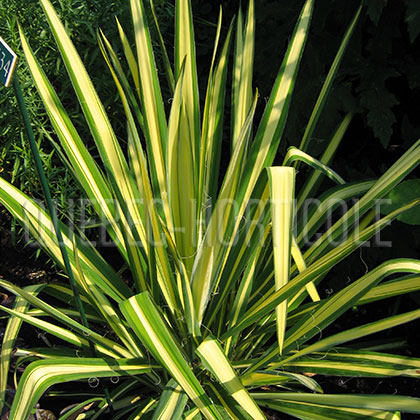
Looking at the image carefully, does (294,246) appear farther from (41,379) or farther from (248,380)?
(41,379)

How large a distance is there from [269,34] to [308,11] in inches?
13.1

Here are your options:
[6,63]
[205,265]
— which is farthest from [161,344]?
[6,63]

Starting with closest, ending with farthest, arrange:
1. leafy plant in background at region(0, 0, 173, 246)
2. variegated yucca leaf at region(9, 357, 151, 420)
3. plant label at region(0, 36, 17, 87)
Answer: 1. plant label at region(0, 36, 17, 87)
2. variegated yucca leaf at region(9, 357, 151, 420)
3. leafy plant in background at region(0, 0, 173, 246)

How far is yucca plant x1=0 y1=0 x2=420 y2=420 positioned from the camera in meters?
0.97

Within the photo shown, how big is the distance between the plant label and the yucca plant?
0.30 meters

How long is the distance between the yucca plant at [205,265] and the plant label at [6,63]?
30 centimetres

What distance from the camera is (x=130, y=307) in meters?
0.95

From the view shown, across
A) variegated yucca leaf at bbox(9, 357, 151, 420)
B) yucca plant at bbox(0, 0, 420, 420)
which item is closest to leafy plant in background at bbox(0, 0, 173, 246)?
yucca plant at bbox(0, 0, 420, 420)

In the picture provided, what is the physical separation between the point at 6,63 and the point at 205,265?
494 mm

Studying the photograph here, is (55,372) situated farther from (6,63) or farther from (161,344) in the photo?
(6,63)

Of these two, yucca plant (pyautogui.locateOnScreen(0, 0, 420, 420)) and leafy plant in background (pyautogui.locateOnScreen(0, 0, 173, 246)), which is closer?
yucca plant (pyautogui.locateOnScreen(0, 0, 420, 420))

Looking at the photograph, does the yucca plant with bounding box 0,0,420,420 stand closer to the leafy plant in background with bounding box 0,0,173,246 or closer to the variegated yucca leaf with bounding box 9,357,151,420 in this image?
the variegated yucca leaf with bounding box 9,357,151,420

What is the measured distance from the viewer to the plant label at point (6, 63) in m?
0.81

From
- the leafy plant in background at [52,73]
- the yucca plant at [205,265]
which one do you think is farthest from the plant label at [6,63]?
the leafy plant in background at [52,73]
